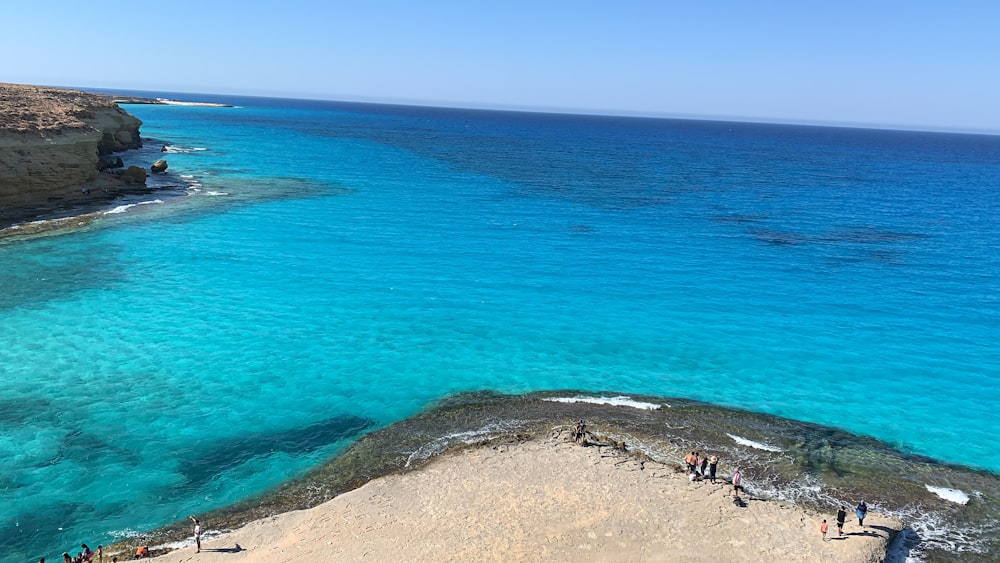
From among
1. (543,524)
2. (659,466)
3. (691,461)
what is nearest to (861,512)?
(691,461)

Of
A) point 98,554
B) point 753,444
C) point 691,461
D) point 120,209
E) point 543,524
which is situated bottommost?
point 98,554

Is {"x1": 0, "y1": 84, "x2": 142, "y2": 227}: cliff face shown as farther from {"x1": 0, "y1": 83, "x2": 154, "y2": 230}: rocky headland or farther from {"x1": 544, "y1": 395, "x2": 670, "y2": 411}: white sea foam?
{"x1": 544, "y1": 395, "x2": 670, "y2": 411}: white sea foam

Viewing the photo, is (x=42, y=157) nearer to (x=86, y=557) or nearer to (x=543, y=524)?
(x=86, y=557)

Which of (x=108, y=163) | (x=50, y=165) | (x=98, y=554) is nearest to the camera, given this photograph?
(x=98, y=554)

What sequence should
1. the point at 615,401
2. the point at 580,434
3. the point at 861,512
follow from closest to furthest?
the point at 861,512, the point at 580,434, the point at 615,401

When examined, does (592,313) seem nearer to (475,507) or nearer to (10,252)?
(475,507)

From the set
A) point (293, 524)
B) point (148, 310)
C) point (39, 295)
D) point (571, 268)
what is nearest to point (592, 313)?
point (571, 268)

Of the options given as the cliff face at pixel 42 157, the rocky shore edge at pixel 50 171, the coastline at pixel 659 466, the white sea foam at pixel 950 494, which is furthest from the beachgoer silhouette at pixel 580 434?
the cliff face at pixel 42 157
